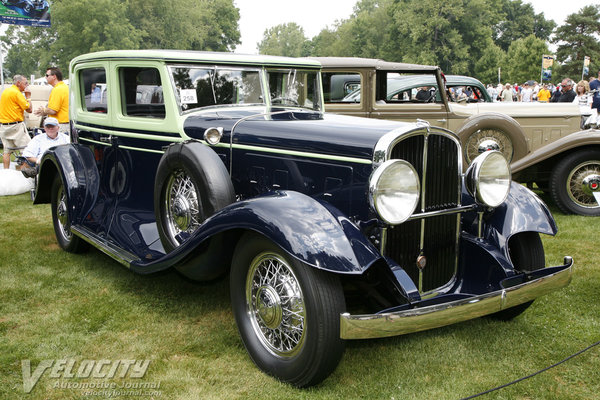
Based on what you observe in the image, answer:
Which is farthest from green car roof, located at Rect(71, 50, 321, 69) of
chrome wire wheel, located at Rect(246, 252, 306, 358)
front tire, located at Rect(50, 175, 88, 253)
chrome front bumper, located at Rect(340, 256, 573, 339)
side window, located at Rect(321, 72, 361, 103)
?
side window, located at Rect(321, 72, 361, 103)

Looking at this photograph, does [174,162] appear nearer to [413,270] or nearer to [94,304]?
[94,304]

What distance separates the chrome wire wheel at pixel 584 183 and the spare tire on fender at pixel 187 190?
16.7ft

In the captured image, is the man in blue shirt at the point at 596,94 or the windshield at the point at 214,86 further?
the man in blue shirt at the point at 596,94

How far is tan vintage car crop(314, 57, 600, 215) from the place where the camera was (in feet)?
21.0

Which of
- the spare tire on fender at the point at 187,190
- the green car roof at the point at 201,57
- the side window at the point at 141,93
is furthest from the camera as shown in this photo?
the side window at the point at 141,93

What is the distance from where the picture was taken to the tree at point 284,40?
330 feet

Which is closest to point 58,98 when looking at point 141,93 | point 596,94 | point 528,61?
point 141,93

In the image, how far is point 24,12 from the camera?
13.9m

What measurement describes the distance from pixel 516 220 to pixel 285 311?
1611mm

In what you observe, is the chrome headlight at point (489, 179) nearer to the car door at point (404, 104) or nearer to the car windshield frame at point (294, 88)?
the car windshield frame at point (294, 88)

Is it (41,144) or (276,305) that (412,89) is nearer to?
(41,144)

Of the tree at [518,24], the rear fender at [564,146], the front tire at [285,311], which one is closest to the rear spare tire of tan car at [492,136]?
the rear fender at [564,146]

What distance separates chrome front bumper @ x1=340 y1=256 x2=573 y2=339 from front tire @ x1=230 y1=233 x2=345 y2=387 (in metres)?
0.14

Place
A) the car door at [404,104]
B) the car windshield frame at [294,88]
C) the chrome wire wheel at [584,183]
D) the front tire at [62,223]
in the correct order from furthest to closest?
the car door at [404,104] < the chrome wire wheel at [584,183] < the front tire at [62,223] < the car windshield frame at [294,88]
